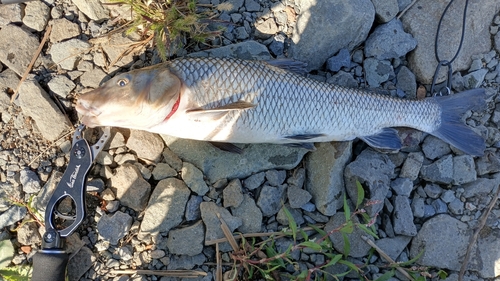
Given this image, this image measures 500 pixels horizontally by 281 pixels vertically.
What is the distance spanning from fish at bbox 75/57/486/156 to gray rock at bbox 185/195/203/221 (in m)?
0.55

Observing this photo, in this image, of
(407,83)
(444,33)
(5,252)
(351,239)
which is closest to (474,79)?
(444,33)

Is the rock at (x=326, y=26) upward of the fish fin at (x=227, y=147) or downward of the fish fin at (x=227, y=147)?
upward

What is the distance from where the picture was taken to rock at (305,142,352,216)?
11.7ft

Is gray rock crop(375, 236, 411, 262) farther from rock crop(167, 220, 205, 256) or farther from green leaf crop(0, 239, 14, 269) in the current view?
green leaf crop(0, 239, 14, 269)

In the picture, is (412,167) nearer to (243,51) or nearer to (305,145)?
(305,145)

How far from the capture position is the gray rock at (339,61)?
386 cm

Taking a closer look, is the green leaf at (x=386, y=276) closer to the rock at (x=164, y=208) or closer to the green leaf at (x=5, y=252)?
the rock at (x=164, y=208)

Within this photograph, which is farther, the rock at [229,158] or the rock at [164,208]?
the rock at [229,158]

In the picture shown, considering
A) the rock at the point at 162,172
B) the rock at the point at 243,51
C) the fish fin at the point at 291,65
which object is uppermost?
the rock at the point at 243,51

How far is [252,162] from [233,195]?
334 mm

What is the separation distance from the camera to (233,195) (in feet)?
11.4

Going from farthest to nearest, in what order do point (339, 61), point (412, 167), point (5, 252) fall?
point (339, 61) < point (412, 167) < point (5, 252)

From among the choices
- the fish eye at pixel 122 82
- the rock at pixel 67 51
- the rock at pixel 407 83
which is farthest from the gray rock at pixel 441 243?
the rock at pixel 67 51

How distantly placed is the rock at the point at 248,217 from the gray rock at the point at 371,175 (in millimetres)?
856
